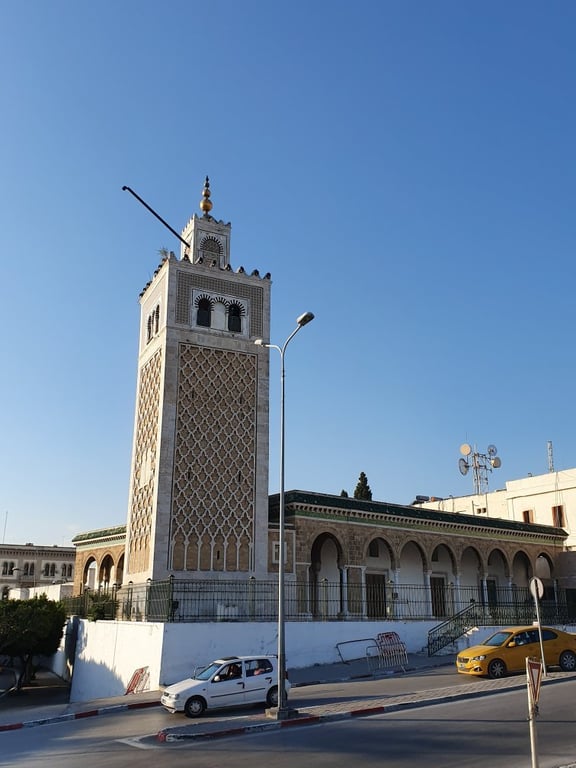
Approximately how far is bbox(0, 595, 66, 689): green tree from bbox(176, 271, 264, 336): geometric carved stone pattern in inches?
516

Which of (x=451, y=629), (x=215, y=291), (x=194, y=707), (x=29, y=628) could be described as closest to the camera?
(x=194, y=707)

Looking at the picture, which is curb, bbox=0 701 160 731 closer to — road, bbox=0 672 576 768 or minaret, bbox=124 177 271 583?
road, bbox=0 672 576 768

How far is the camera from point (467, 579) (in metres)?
32.4

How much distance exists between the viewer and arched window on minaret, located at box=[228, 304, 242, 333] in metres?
27.0

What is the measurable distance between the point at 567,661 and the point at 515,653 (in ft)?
5.52

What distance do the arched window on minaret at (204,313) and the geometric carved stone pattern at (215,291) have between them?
415 mm

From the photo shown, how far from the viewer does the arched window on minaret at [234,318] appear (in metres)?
27.0

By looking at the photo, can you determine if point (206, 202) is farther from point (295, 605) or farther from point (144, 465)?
point (295, 605)

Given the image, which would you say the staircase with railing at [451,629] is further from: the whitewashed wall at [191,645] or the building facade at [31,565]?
the building facade at [31,565]

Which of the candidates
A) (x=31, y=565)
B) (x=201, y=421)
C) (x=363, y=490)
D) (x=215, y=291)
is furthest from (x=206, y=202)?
(x=31, y=565)

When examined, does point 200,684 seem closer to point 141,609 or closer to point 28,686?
point 141,609

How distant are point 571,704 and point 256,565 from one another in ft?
43.3

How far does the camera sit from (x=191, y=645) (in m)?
17.6

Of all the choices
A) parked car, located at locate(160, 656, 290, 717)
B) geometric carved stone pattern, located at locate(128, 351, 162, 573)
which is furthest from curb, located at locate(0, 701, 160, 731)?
geometric carved stone pattern, located at locate(128, 351, 162, 573)
